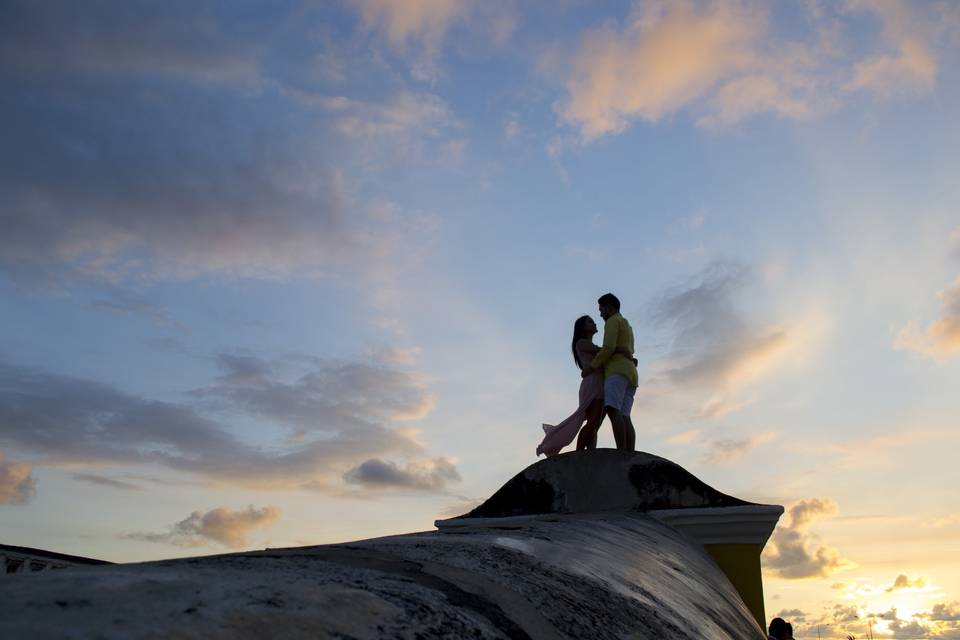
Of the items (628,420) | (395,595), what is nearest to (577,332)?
(628,420)

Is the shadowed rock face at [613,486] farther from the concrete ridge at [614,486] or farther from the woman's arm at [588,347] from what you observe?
the woman's arm at [588,347]

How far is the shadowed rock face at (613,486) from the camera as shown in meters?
4.65

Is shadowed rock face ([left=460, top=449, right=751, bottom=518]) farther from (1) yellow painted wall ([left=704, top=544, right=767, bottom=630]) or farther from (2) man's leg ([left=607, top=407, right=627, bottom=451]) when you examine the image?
(2) man's leg ([left=607, top=407, right=627, bottom=451])

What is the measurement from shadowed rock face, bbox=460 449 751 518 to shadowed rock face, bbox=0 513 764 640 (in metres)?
2.98

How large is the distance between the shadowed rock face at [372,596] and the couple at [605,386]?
482 cm

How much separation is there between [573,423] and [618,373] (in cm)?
77

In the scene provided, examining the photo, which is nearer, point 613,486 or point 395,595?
point 395,595

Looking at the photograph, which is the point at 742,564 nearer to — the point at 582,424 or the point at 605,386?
the point at 605,386

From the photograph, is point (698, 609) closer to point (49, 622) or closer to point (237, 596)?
point (237, 596)

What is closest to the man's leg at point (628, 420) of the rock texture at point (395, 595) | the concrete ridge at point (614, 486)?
the concrete ridge at point (614, 486)

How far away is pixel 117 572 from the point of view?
0.72 meters

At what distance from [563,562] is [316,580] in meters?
0.72

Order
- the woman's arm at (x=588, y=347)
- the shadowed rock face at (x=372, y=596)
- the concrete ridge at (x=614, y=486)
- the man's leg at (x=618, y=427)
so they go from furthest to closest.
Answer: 1. the woman's arm at (x=588, y=347)
2. the man's leg at (x=618, y=427)
3. the concrete ridge at (x=614, y=486)
4. the shadowed rock face at (x=372, y=596)

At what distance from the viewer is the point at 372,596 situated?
80cm
